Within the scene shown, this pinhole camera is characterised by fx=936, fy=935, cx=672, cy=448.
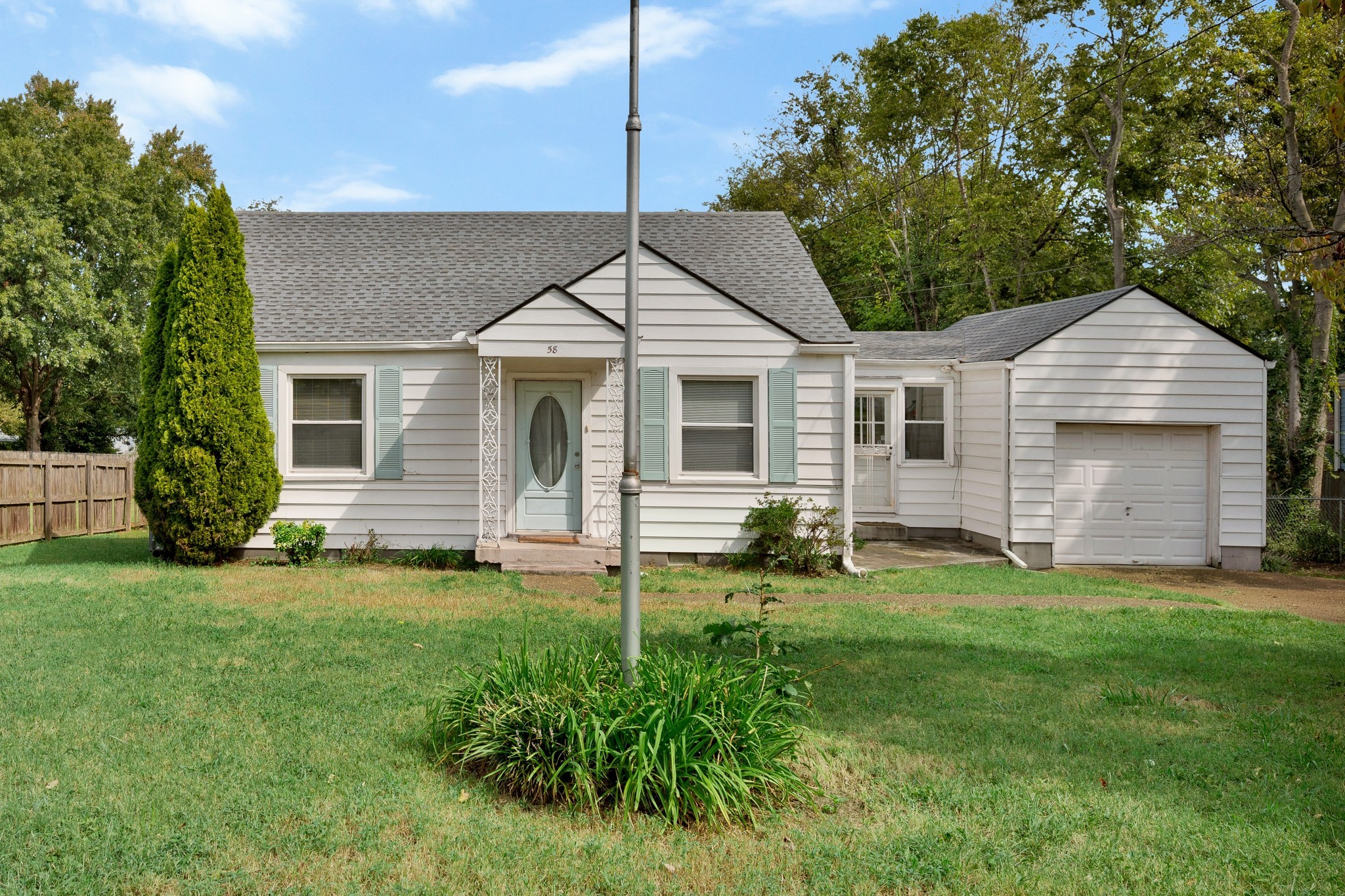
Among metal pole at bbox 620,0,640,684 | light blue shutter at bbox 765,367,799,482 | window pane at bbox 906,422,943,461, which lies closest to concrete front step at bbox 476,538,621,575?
light blue shutter at bbox 765,367,799,482

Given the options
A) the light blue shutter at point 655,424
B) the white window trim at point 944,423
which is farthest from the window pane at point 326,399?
Answer: the white window trim at point 944,423

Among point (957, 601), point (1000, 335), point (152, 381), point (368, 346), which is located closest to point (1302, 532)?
point (1000, 335)

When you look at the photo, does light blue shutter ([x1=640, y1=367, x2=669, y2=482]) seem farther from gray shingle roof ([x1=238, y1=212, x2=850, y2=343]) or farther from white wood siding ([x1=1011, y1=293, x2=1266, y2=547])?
white wood siding ([x1=1011, y1=293, x2=1266, y2=547])

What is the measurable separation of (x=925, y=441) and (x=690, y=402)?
5292mm

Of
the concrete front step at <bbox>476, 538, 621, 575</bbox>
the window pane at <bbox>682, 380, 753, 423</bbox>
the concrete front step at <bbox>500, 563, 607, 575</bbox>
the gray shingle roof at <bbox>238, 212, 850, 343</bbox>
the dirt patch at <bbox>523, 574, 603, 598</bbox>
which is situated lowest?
the dirt patch at <bbox>523, 574, 603, 598</bbox>

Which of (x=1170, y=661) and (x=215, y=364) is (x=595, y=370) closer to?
(x=215, y=364)

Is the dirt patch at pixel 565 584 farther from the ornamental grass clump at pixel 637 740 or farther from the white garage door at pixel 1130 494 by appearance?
the white garage door at pixel 1130 494

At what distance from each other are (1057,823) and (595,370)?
9.66 meters

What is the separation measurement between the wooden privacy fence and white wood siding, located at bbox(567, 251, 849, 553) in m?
8.74

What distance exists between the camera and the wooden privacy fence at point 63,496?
15.5 m

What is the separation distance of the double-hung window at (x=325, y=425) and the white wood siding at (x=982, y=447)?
9.47m

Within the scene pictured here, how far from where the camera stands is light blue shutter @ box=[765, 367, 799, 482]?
12820mm

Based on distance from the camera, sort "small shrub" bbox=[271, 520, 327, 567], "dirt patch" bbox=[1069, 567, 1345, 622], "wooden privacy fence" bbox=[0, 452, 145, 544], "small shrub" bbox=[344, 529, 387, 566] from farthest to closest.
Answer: "wooden privacy fence" bbox=[0, 452, 145, 544], "small shrub" bbox=[344, 529, 387, 566], "small shrub" bbox=[271, 520, 327, 567], "dirt patch" bbox=[1069, 567, 1345, 622]

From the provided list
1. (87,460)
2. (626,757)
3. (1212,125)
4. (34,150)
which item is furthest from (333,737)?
(34,150)
